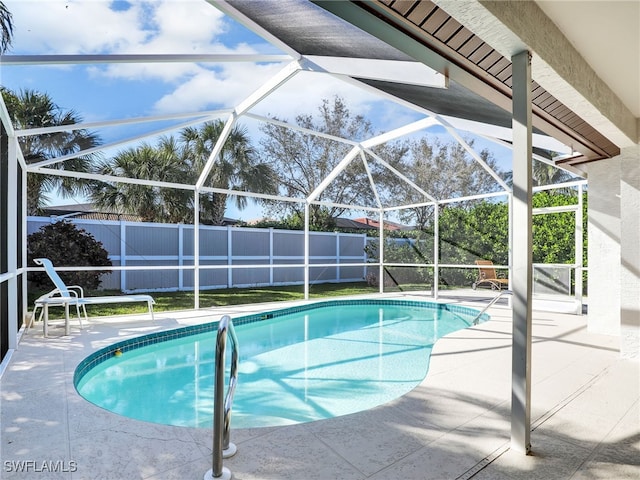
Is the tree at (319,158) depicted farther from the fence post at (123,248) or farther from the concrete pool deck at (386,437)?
the concrete pool deck at (386,437)

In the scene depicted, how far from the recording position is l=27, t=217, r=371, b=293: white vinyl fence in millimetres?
10836

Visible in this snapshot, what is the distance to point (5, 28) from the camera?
12.9ft

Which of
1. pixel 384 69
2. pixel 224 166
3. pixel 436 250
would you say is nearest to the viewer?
pixel 384 69

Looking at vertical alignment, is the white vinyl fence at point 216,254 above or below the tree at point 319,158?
below

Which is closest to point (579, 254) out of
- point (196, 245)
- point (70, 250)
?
point (196, 245)

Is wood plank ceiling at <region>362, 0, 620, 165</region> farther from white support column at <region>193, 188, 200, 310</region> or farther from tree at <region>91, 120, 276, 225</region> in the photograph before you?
tree at <region>91, 120, 276, 225</region>

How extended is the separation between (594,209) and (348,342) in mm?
4569

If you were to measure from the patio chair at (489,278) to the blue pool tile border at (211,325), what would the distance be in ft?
5.31

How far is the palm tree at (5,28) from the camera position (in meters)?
3.85

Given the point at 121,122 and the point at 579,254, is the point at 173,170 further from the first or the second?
the point at 579,254

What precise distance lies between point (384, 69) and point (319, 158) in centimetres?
955

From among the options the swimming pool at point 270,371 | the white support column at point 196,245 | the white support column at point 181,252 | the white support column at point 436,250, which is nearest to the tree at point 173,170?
the white support column at point 181,252

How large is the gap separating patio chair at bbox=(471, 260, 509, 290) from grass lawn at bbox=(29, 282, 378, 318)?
12.7 ft

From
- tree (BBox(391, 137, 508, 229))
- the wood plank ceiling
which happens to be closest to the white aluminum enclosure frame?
the wood plank ceiling
